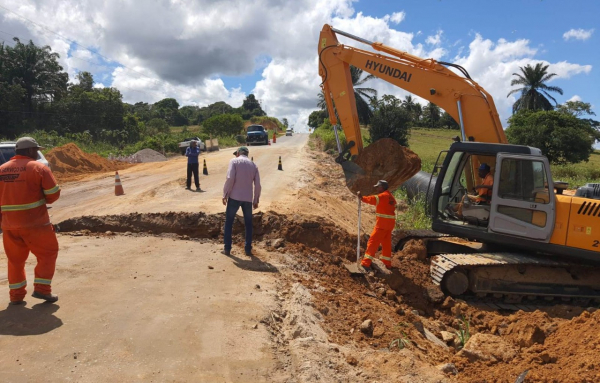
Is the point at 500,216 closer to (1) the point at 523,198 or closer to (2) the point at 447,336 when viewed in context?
(1) the point at 523,198

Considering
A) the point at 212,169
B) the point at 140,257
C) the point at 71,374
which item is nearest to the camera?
the point at 71,374

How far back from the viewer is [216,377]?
3236 mm

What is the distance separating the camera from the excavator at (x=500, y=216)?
6.21 meters

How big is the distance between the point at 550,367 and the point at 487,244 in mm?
3613

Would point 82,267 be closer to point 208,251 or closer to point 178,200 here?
point 208,251

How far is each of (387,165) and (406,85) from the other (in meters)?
1.68

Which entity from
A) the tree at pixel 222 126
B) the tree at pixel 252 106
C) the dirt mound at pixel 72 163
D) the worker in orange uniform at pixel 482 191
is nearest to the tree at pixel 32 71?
the tree at pixel 222 126

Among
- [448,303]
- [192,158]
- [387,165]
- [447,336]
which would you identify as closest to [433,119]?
[192,158]

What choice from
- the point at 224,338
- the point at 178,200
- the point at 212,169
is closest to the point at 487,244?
the point at 224,338

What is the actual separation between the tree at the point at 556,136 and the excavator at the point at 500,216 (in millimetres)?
28324

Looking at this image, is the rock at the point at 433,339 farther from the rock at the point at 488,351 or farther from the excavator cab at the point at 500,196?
the excavator cab at the point at 500,196

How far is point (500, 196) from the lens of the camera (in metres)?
6.48

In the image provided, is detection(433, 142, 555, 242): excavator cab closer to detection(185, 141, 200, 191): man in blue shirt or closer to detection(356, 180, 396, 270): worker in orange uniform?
detection(356, 180, 396, 270): worker in orange uniform

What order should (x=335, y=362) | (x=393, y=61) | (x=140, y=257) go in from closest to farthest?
(x=335, y=362) < (x=140, y=257) < (x=393, y=61)
